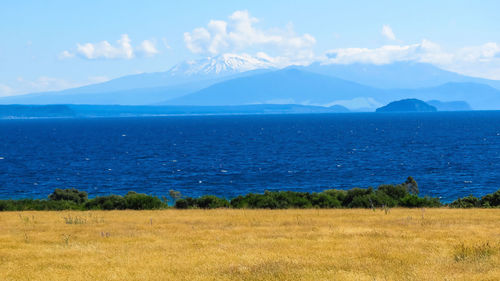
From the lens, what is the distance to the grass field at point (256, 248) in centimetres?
1499

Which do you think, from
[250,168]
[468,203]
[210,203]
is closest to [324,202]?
[210,203]

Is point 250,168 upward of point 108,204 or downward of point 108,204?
downward

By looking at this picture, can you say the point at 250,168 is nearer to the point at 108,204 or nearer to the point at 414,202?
the point at 108,204

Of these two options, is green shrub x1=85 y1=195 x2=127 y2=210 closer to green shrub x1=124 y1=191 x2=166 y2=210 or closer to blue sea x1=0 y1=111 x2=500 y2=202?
green shrub x1=124 y1=191 x2=166 y2=210

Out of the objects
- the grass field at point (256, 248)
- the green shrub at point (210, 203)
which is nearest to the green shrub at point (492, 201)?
the grass field at point (256, 248)

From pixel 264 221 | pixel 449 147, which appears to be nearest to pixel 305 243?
pixel 264 221

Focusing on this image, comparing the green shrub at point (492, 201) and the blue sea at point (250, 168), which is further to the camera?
the blue sea at point (250, 168)

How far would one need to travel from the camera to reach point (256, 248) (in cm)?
1853

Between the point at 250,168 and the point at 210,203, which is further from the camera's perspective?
the point at 250,168

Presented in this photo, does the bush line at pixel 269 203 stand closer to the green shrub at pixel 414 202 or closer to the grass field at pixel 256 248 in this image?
the green shrub at pixel 414 202

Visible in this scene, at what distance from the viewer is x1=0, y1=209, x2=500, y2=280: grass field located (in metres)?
15.0

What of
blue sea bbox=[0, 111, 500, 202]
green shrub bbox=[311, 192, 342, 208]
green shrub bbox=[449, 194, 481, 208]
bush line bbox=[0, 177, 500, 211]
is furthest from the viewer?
blue sea bbox=[0, 111, 500, 202]

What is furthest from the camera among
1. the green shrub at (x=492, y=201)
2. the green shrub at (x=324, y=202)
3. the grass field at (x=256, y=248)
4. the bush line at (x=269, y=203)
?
the green shrub at (x=324, y=202)

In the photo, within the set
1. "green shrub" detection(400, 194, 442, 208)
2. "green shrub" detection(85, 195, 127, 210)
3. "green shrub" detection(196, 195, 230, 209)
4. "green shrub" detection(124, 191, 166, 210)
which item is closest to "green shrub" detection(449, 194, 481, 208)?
"green shrub" detection(400, 194, 442, 208)
